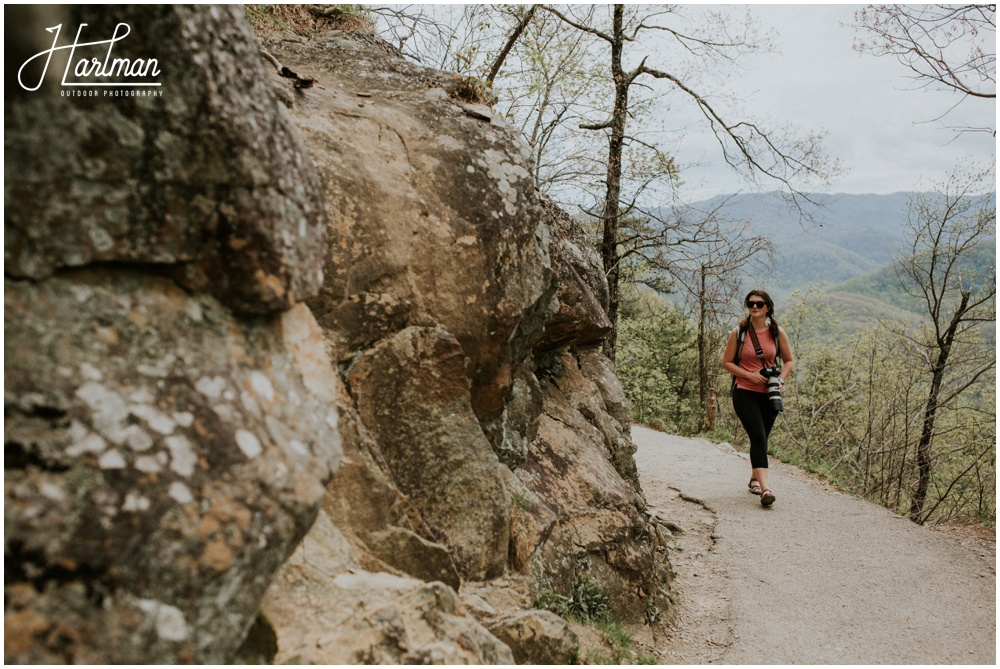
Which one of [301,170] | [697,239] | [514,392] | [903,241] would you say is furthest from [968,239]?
[301,170]

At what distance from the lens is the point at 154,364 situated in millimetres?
2129

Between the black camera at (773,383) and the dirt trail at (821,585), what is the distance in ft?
4.97

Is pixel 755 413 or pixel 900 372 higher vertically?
pixel 900 372

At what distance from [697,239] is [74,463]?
11354 mm

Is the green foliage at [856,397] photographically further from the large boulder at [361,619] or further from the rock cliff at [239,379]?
the large boulder at [361,619]

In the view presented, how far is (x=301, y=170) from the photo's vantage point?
8.86ft

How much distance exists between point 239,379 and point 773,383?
21.1 feet

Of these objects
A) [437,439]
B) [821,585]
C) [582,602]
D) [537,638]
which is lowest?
[582,602]

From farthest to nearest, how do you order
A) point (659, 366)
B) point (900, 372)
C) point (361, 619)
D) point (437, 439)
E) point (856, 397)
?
point (659, 366)
point (856, 397)
point (900, 372)
point (437, 439)
point (361, 619)

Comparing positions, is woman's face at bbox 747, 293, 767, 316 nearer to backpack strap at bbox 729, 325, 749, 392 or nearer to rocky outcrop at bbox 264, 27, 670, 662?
backpack strap at bbox 729, 325, 749, 392

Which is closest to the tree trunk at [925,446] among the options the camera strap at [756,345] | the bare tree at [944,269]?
the bare tree at [944,269]

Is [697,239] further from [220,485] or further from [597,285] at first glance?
[220,485]

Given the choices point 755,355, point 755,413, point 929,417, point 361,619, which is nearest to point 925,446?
point 929,417

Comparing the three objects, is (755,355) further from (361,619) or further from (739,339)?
(361,619)
